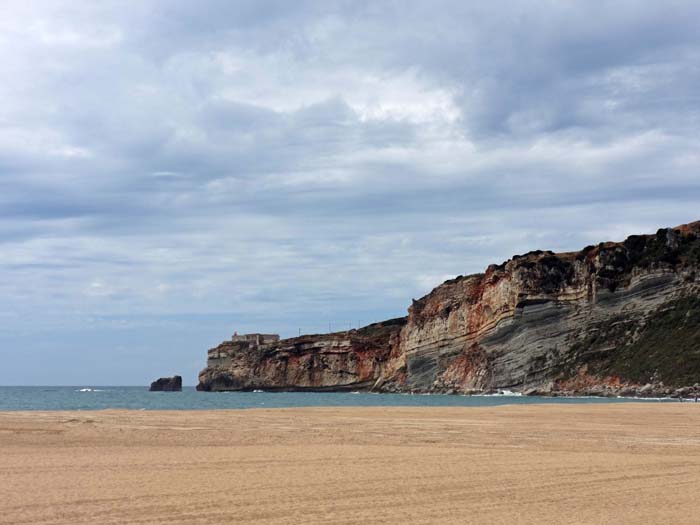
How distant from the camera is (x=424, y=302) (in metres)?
144

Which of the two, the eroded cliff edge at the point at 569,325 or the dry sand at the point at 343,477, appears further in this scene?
the eroded cliff edge at the point at 569,325

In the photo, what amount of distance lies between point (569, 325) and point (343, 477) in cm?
10529

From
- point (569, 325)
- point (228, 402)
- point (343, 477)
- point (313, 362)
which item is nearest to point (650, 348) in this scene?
point (569, 325)

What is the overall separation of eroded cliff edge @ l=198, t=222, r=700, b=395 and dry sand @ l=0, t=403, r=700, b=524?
255 ft

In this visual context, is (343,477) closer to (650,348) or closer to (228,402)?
(228,402)

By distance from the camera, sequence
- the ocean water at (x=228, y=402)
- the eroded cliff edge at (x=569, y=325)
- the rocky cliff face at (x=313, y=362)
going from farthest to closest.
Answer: the rocky cliff face at (x=313, y=362), the eroded cliff edge at (x=569, y=325), the ocean water at (x=228, y=402)

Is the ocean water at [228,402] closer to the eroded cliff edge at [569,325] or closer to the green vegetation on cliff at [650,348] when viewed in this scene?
A: the eroded cliff edge at [569,325]

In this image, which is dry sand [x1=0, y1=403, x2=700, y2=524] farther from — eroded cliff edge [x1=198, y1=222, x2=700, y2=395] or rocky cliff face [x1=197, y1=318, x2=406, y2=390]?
rocky cliff face [x1=197, y1=318, x2=406, y2=390]

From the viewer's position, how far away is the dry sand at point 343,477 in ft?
35.9

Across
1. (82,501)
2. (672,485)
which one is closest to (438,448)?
(672,485)

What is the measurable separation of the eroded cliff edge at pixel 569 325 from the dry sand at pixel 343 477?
255ft

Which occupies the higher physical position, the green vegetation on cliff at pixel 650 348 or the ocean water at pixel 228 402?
the green vegetation on cliff at pixel 650 348

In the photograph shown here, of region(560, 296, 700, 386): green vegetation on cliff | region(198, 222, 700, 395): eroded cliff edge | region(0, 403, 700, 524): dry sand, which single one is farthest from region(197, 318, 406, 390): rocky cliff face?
region(0, 403, 700, 524): dry sand

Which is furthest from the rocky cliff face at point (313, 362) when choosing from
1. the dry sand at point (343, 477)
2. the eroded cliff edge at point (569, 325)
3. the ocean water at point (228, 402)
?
the dry sand at point (343, 477)
